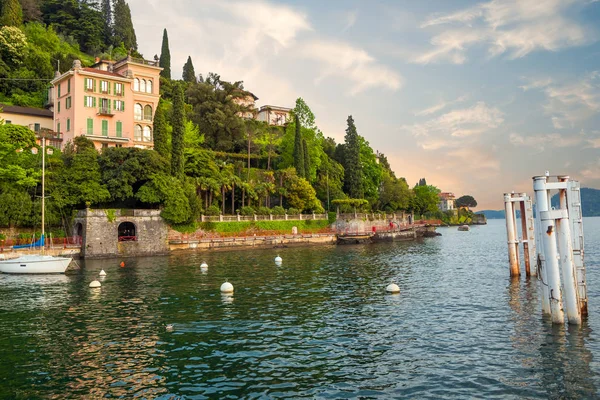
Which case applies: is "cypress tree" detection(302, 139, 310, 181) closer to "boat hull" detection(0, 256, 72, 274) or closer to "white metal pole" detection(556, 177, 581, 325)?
"boat hull" detection(0, 256, 72, 274)

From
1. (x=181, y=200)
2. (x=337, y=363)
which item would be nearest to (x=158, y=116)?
(x=181, y=200)

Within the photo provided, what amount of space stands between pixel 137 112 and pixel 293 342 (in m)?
60.6

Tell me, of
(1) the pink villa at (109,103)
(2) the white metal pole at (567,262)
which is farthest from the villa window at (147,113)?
(2) the white metal pole at (567,262)

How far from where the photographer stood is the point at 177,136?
201 feet

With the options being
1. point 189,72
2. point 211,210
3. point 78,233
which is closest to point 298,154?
point 211,210

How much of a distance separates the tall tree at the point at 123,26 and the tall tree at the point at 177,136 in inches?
2897

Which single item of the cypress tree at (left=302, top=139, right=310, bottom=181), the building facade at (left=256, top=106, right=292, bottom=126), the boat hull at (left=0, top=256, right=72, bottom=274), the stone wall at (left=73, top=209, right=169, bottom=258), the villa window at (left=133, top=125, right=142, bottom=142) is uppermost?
the building facade at (left=256, top=106, right=292, bottom=126)

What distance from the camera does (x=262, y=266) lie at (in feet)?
139

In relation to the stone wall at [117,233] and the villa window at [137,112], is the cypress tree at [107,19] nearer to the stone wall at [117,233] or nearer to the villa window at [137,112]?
the villa window at [137,112]

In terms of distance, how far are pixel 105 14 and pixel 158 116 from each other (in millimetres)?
86301

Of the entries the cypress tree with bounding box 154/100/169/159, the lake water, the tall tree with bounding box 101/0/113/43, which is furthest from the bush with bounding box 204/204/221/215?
the tall tree with bounding box 101/0/113/43

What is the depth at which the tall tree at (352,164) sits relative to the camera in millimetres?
96750

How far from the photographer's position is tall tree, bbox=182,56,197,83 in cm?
12419

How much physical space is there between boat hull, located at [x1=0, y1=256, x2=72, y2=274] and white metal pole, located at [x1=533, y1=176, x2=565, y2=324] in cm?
3623
